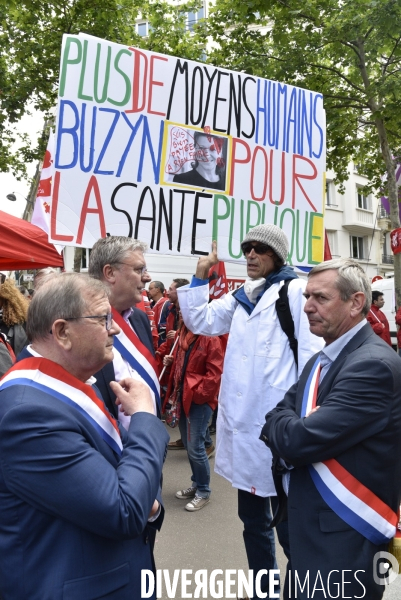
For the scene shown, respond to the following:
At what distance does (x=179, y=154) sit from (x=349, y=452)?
2.12 meters

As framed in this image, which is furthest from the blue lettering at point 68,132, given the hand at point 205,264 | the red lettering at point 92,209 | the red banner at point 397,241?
the red banner at point 397,241

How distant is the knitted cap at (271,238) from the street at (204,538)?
190 centimetres

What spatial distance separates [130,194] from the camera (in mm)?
3029

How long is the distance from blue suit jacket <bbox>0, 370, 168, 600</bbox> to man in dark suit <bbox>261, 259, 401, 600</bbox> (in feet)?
2.18

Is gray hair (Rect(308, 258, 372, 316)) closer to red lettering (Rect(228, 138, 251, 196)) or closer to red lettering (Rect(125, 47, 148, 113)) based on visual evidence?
red lettering (Rect(228, 138, 251, 196))

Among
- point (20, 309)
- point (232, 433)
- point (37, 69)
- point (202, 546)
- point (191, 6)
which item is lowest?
point (202, 546)

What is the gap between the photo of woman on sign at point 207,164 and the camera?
10.7 ft

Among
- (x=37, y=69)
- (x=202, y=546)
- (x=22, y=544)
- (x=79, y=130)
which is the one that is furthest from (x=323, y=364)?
(x=37, y=69)

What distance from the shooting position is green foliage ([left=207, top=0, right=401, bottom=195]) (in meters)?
10.2

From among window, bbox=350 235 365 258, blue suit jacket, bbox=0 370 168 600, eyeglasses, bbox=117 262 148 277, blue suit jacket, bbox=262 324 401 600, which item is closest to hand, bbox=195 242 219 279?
eyeglasses, bbox=117 262 148 277

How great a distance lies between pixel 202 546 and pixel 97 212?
2.26 meters

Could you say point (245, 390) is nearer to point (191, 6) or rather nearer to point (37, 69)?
point (37, 69)

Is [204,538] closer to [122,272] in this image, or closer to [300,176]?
[122,272]

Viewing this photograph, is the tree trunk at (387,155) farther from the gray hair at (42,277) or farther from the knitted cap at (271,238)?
the knitted cap at (271,238)
